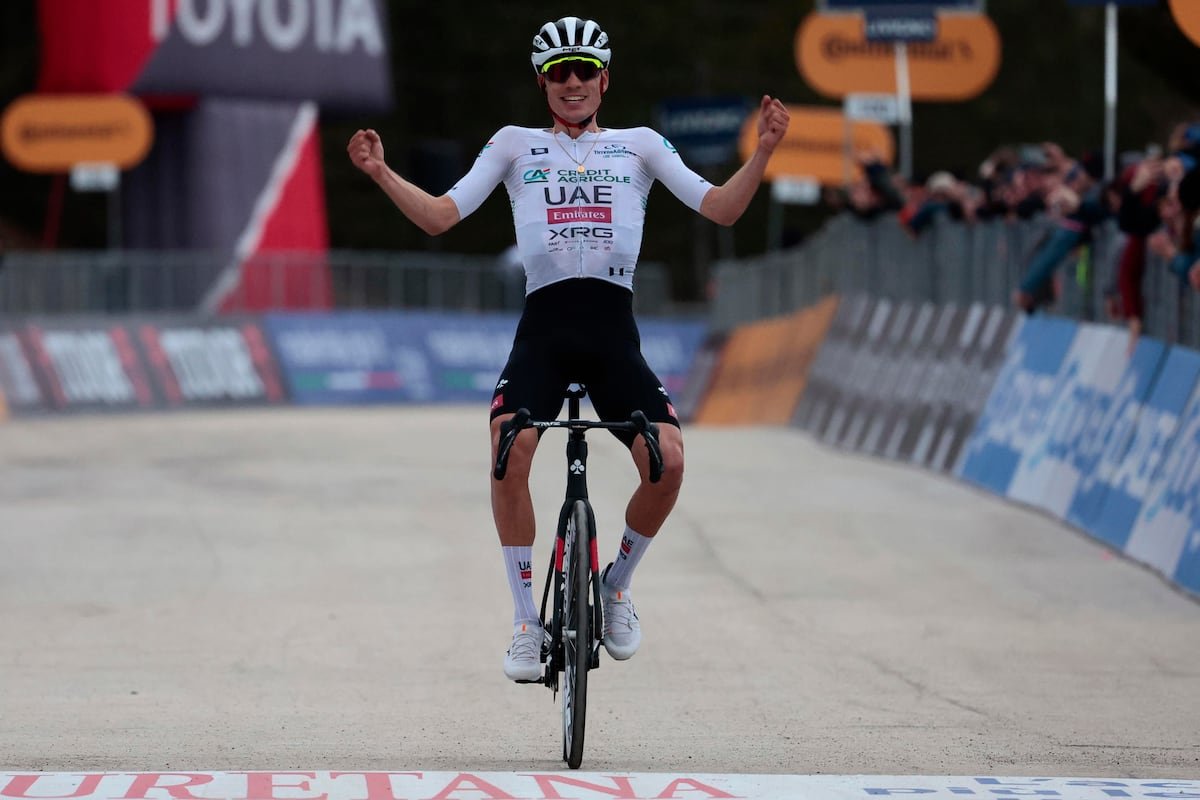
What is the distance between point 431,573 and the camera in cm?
1343

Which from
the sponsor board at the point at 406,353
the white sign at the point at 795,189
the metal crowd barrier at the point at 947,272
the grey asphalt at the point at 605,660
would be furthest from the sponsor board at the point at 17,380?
the grey asphalt at the point at 605,660

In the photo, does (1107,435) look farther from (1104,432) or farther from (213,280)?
(213,280)

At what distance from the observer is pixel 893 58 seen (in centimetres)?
2353

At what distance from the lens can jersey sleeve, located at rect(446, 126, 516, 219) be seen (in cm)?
828

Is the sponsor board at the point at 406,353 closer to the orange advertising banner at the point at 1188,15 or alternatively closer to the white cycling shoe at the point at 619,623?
the orange advertising banner at the point at 1188,15

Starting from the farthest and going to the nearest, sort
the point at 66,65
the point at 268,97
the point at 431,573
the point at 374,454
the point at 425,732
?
the point at 268,97 → the point at 66,65 → the point at 374,454 → the point at 431,573 → the point at 425,732

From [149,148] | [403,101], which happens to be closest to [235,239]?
[149,148]

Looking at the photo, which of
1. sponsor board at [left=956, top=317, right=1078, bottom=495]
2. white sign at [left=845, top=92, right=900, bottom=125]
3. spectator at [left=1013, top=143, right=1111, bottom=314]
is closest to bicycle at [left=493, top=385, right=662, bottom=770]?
spectator at [left=1013, top=143, right=1111, bottom=314]

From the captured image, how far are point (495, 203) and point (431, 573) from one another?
1691 inches

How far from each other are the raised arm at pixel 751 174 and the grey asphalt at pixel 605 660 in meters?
1.85

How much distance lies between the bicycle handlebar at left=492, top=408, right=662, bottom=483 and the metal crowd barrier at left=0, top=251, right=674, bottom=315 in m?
23.7

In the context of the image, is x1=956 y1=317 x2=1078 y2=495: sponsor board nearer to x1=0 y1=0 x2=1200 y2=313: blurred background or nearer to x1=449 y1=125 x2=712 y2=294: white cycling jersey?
x1=449 y1=125 x2=712 y2=294: white cycling jersey

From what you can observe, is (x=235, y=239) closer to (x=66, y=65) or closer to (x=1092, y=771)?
(x=66, y=65)

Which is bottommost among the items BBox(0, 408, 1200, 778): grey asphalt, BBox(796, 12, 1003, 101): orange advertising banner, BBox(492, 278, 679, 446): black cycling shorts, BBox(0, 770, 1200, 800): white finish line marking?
BBox(0, 408, 1200, 778): grey asphalt
